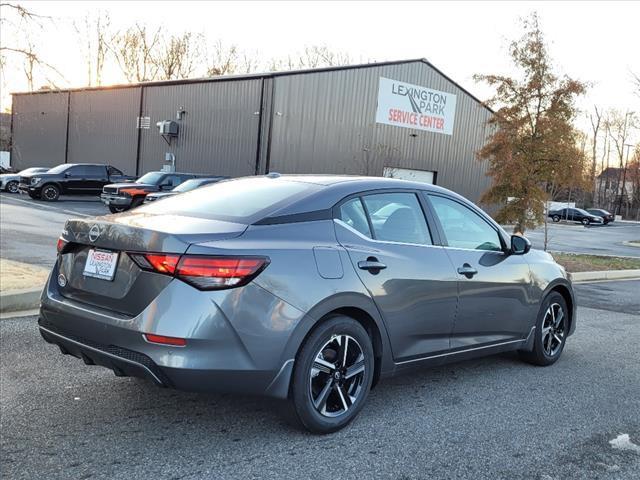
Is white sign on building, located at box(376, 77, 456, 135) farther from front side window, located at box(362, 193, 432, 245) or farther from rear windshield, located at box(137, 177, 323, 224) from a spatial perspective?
rear windshield, located at box(137, 177, 323, 224)

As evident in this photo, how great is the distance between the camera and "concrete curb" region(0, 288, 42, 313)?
21.6 feet

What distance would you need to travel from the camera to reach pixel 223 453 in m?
3.47

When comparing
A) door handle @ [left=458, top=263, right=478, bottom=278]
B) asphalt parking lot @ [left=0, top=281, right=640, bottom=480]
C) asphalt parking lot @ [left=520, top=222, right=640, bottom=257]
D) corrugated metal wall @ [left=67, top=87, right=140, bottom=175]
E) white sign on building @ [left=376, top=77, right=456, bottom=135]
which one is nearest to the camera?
asphalt parking lot @ [left=0, top=281, right=640, bottom=480]

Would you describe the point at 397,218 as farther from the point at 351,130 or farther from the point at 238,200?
the point at 351,130

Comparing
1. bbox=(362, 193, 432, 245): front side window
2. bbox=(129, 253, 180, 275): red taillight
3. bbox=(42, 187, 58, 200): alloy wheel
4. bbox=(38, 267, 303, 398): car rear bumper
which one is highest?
bbox=(362, 193, 432, 245): front side window

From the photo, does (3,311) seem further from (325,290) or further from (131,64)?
(131,64)

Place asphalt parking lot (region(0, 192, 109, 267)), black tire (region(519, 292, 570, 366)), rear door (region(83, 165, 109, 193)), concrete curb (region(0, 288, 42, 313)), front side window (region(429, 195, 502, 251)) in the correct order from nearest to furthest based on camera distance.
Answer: front side window (region(429, 195, 502, 251))
black tire (region(519, 292, 570, 366))
concrete curb (region(0, 288, 42, 313))
asphalt parking lot (region(0, 192, 109, 267))
rear door (region(83, 165, 109, 193))

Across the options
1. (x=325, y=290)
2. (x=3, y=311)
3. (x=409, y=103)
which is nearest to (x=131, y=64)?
(x=409, y=103)

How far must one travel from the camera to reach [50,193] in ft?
86.1

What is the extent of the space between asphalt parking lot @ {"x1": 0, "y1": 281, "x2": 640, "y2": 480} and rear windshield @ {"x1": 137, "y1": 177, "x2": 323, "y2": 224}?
4.02 feet

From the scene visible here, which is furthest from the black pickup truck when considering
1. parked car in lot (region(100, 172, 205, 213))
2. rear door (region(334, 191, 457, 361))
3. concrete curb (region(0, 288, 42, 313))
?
rear door (region(334, 191, 457, 361))

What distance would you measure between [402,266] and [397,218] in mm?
403

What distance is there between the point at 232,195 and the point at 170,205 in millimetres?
430

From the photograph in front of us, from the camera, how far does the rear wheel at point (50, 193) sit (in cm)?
2605
